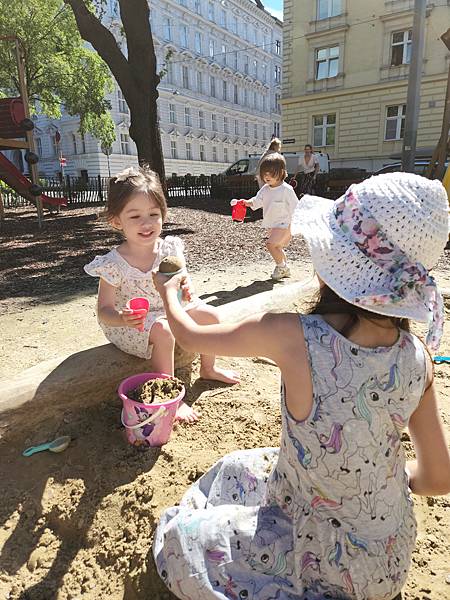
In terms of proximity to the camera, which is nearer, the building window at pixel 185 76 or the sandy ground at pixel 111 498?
the sandy ground at pixel 111 498

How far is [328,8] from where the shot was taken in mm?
26000

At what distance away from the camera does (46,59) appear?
20.6 metres

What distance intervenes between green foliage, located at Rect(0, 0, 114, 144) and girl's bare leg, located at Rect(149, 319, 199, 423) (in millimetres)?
20692

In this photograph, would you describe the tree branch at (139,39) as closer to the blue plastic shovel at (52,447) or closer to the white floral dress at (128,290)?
the white floral dress at (128,290)

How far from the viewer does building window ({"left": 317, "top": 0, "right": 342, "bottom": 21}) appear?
25688mm

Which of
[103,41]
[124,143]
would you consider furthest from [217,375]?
[124,143]

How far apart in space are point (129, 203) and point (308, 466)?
→ 1606mm

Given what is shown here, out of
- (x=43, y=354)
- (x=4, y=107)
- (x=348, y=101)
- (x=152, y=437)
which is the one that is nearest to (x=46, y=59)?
(x=4, y=107)

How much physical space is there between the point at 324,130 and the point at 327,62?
12.1 feet

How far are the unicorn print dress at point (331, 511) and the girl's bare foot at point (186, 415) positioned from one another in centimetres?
98

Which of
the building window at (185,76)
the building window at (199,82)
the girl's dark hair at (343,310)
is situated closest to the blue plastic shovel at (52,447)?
the girl's dark hair at (343,310)

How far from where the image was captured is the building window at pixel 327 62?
2631cm

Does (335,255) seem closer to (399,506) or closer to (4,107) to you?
(399,506)

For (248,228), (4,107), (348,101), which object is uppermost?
(348,101)
